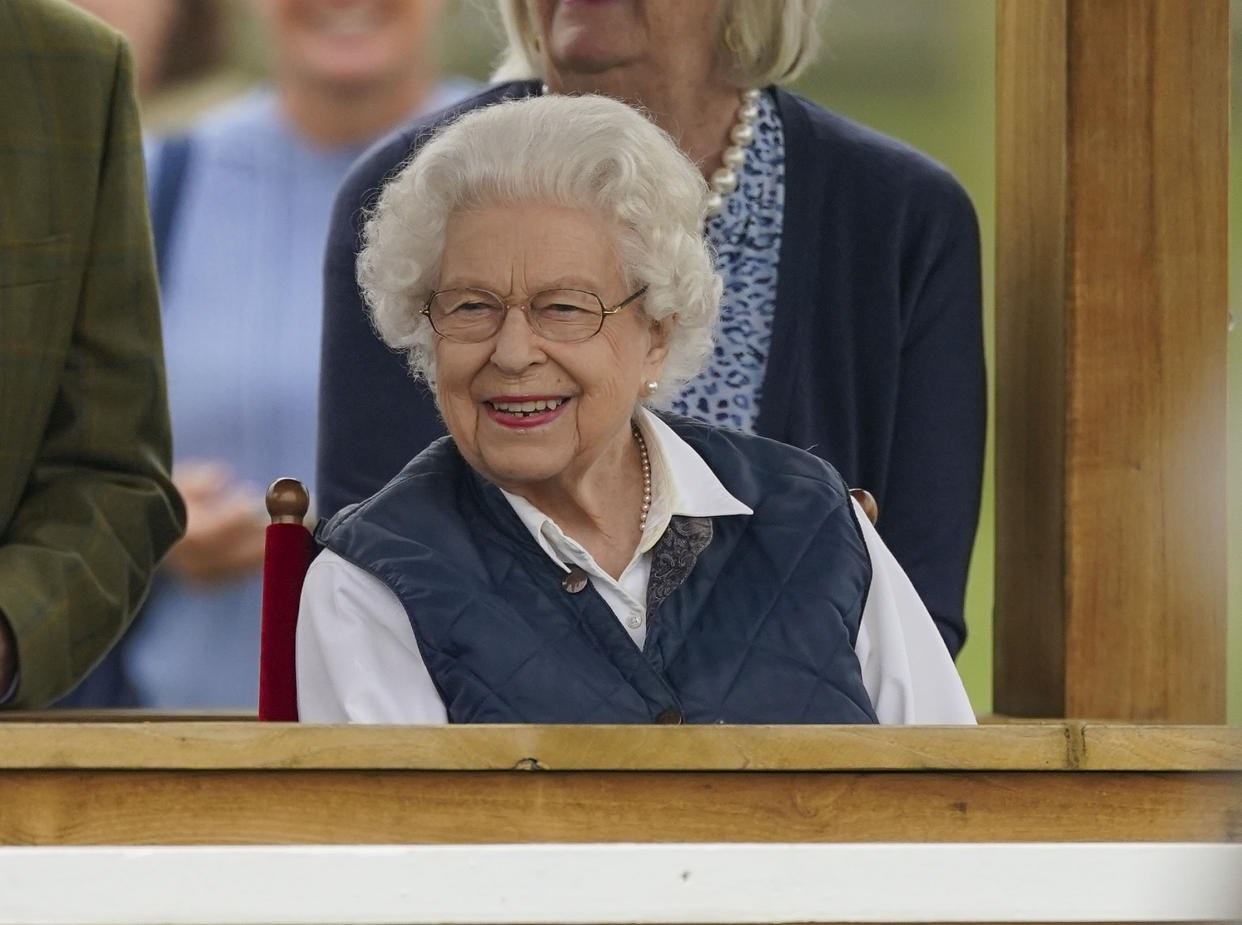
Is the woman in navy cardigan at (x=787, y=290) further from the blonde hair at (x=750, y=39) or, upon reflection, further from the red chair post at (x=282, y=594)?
the red chair post at (x=282, y=594)

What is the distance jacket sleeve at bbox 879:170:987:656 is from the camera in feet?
8.96

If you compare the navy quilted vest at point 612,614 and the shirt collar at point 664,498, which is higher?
the shirt collar at point 664,498

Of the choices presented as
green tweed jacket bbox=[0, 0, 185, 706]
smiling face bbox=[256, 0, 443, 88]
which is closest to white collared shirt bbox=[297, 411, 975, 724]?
green tweed jacket bbox=[0, 0, 185, 706]

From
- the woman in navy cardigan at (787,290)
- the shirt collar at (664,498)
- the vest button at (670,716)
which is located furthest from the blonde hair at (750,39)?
the vest button at (670,716)

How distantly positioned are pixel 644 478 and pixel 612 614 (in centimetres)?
23

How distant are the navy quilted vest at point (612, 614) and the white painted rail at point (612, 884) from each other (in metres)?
0.39

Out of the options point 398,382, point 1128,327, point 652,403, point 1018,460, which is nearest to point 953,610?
point 1018,460

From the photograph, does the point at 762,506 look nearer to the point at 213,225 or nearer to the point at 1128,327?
the point at 1128,327

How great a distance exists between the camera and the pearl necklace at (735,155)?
267 cm

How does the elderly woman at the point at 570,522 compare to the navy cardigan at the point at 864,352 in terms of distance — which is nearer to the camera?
the elderly woman at the point at 570,522

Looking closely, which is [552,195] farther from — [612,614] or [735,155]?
[735,155]

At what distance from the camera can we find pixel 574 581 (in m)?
2.09

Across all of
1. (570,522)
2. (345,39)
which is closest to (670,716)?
(570,522)

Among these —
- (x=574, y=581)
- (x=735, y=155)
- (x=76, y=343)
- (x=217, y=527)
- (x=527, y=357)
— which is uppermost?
(x=735, y=155)
